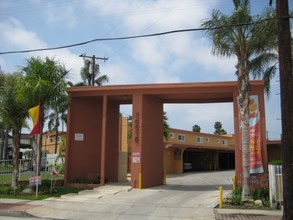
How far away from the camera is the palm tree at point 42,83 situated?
19516 mm

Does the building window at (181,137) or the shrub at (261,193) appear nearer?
the shrub at (261,193)

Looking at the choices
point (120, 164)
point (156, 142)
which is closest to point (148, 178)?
point (156, 142)

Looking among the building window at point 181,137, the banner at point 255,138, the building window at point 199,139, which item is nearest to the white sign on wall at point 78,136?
the banner at point 255,138

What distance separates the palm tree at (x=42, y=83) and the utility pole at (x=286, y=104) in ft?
39.4

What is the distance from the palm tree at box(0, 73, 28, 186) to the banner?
11.5 meters

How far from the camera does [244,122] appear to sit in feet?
55.9

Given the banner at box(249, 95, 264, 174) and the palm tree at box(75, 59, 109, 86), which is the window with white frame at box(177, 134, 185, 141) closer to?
the palm tree at box(75, 59, 109, 86)

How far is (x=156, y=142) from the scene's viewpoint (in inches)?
947

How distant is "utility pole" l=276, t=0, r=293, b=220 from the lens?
10.8 meters

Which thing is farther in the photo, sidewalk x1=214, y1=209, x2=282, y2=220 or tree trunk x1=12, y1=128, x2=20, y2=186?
tree trunk x1=12, y1=128, x2=20, y2=186

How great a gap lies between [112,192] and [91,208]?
407 cm

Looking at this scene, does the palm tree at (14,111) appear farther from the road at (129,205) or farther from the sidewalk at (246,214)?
the sidewalk at (246,214)

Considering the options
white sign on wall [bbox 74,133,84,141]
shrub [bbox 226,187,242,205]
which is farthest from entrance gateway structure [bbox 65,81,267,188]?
shrub [bbox 226,187,242,205]

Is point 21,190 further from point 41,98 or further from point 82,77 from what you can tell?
point 82,77
